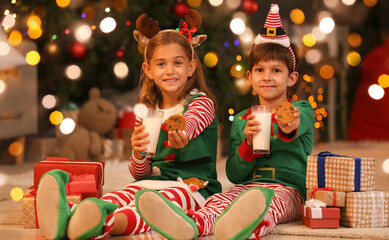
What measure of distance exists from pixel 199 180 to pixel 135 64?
1756 mm

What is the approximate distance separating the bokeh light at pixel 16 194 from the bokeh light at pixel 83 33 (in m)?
1.33

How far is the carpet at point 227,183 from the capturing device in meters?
1.52

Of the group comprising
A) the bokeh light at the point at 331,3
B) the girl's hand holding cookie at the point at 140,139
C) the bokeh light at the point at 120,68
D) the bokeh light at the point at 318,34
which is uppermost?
the bokeh light at the point at 331,3

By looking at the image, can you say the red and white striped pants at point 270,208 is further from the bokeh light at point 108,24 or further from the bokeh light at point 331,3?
the bokeh light at point 331,3

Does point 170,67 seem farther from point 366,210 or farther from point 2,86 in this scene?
point 2,86

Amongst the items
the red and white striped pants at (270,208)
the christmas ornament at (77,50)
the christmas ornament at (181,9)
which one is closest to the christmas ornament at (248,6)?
the christmas ornament at (181,9)

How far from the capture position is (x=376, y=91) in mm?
4207

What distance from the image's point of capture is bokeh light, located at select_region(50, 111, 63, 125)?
3631mm

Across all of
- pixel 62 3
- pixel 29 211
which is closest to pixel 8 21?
pixel 62 3

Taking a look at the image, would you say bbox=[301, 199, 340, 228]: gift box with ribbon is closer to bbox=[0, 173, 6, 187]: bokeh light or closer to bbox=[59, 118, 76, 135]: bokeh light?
bbox=[0, 173, 6, 187]: bokeh light

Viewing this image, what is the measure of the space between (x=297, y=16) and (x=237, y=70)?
1247 mm

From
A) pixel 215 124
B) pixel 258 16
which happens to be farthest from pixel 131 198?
pixel 258 16

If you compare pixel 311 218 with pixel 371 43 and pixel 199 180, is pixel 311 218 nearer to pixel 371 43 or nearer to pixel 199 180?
pixel 199 180

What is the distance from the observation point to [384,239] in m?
1.45
